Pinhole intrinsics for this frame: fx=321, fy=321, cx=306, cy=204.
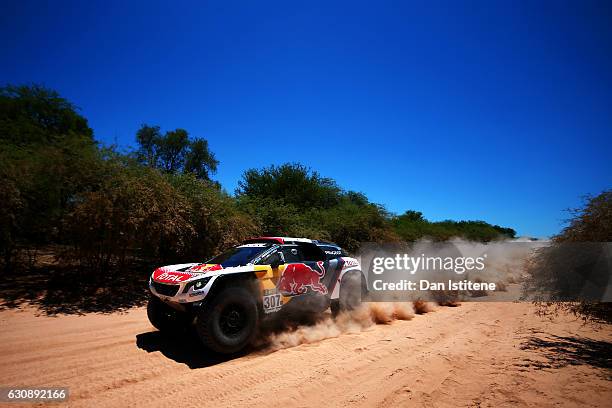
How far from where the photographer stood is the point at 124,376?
4.34 m

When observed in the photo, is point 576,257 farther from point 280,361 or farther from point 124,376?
point 124,376

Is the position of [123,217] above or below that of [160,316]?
above

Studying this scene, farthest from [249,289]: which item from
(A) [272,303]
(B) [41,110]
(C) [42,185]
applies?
(B) [41,110]

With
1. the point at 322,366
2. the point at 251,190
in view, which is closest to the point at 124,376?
the point at 322,366

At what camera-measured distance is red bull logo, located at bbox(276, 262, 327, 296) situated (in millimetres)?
6282

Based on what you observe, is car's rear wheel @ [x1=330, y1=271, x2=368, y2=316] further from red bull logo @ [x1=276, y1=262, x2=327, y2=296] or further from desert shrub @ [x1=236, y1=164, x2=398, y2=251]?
desert shrub @ [x1=236, y1=164, x2=398, y2=251]

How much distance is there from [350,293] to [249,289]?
3.05 metres

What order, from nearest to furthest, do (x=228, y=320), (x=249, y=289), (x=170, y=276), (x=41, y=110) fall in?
(x=228, y=320), (x=170, y=276), (x=249, y=289), (x=41, y=110)

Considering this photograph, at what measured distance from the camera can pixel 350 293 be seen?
7.80 meters

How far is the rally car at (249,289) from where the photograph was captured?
505cm

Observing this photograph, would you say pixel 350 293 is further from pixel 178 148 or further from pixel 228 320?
pixel 178 148

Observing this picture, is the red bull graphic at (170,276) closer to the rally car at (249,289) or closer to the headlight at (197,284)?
the rally car at (249,289)

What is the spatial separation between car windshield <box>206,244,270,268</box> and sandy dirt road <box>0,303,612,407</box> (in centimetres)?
156

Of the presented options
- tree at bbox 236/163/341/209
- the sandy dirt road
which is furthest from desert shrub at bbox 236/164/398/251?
the sandy dirt road
